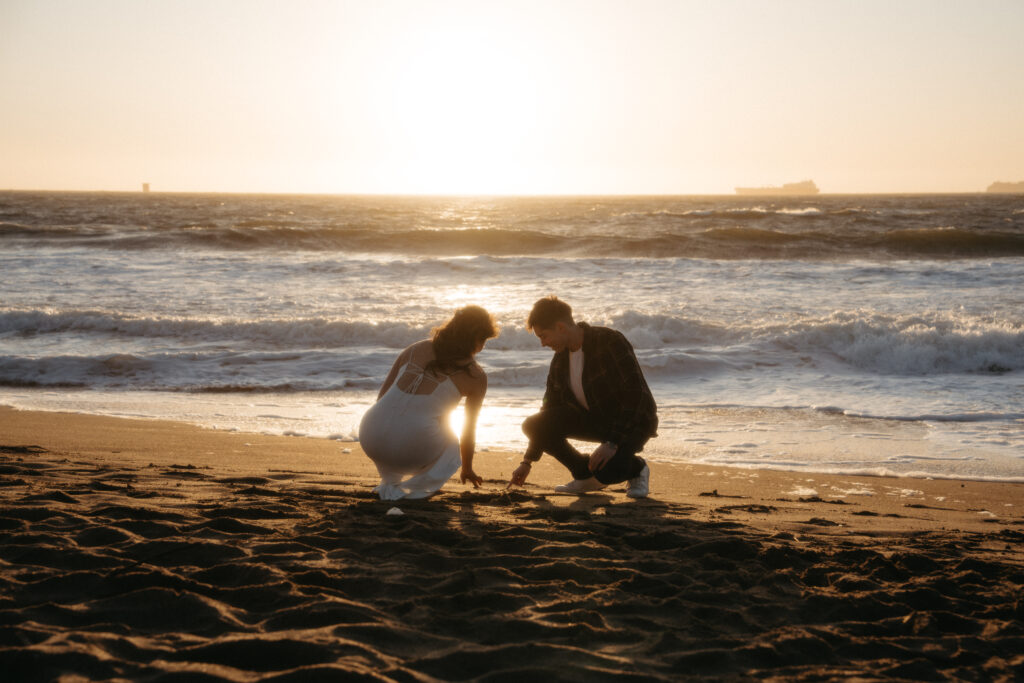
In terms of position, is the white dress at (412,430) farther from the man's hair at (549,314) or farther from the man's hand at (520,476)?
the man's hair at (549,314)

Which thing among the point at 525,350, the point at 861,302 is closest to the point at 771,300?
the point at 861,302

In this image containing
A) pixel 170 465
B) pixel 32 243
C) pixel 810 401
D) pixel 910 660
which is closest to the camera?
pixel 910 660

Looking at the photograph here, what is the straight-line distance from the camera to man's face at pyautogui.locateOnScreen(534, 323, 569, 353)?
14.3ft

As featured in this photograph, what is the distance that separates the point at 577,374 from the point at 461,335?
860 mm

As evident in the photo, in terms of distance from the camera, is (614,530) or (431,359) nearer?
(614,530)

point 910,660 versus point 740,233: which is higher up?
point 740,233

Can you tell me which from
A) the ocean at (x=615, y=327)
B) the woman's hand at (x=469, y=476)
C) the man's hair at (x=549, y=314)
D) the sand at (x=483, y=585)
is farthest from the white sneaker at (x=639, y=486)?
the ocean at (x=615, y=327)

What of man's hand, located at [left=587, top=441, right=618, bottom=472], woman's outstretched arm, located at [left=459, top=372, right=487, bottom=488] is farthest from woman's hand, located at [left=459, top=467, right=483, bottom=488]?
man's hand, located at [left=587, top=441, right=618, bottom=472]

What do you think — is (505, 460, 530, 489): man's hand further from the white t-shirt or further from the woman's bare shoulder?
the woman's bare shoulder

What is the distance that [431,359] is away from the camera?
4219 mm

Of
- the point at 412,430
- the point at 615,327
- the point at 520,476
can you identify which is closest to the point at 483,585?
the point at 412,430

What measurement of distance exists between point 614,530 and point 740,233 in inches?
963

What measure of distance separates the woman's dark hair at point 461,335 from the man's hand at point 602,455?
859mm

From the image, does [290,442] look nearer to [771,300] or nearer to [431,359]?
[431,359]
